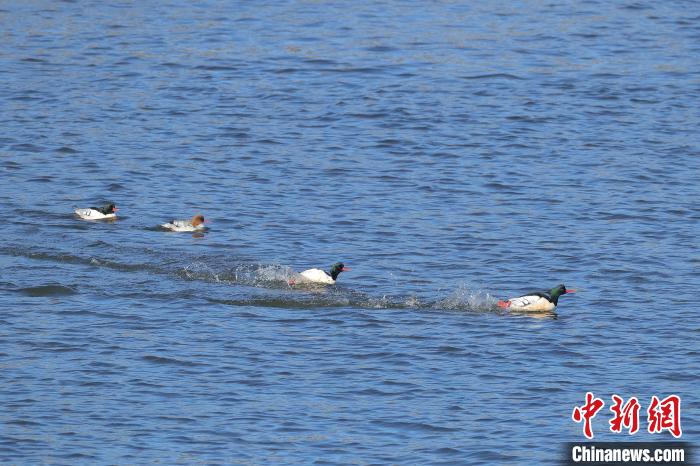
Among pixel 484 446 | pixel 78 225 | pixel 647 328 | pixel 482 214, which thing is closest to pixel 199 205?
pixel 78 225

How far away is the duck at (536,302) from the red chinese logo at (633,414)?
11.4 ft

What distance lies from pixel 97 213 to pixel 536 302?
8416 millimetres

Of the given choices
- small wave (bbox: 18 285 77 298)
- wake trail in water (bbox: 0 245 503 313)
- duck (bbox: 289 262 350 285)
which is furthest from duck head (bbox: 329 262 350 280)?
small wave (bbox: 18 285 77 298)

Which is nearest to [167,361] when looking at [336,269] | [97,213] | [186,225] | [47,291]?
[47,291]

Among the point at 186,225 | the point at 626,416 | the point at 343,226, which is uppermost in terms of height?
the point at 626,416

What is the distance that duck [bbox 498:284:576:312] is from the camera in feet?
67.8

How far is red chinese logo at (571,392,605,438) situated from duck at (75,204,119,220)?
1078 cm

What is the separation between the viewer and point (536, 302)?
2062 cm

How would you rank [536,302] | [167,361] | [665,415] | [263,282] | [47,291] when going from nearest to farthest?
[665,415], [167,361], [536,302], [47,291], [263,282]

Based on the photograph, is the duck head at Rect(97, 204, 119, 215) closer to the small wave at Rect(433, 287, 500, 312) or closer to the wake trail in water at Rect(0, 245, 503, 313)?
the wake trail in water at Rect(0, 245, 503, 313)

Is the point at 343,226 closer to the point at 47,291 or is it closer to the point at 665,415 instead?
the point at 47,291

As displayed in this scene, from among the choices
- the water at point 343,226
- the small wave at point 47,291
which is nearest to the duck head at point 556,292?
the water at point 343,226

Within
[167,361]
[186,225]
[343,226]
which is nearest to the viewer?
[167,361]

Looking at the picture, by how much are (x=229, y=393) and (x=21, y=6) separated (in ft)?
88.4
